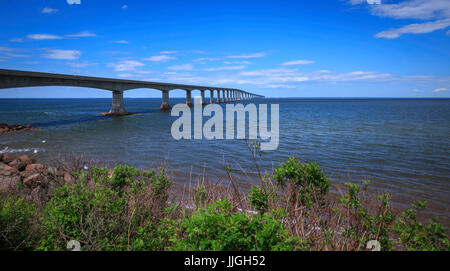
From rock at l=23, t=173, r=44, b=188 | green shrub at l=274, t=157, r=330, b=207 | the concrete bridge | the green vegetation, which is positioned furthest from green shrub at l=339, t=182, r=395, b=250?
the concrete bridge

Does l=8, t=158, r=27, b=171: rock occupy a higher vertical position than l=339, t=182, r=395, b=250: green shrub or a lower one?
lower

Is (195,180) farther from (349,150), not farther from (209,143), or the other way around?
(349,150)

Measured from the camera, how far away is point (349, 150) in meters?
16.5

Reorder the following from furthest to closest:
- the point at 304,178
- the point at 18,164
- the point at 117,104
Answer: the point at 117,104
the point at 18,164
the point at 304,178

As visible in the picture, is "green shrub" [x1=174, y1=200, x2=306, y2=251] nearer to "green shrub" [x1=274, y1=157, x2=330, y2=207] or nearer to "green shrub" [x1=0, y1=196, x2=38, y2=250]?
"green shrub" [x1=274, y1=157, x2=330, y2=207]

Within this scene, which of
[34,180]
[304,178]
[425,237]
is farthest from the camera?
[34,180]

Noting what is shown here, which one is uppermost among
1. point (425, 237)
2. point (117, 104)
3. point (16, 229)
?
point (117, 104)

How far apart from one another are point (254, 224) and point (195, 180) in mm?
7527

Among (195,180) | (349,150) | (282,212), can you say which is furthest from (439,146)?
(282,212)

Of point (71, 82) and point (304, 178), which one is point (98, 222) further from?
point (71, 82)

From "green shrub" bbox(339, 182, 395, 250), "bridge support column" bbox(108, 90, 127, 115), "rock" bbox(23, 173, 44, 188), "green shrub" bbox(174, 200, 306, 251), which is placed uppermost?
"bridge support column" bbox(108, 90, 127, 115)

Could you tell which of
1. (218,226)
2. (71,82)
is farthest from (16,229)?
(71,82)
